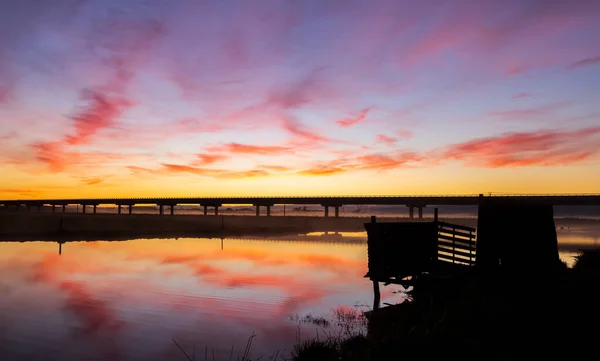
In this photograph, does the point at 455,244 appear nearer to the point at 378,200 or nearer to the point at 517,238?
the point at 517,238

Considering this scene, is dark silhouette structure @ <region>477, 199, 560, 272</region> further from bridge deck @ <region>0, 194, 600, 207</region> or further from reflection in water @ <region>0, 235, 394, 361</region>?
bridge deck @ <region>0, 194, 600, 207</region>

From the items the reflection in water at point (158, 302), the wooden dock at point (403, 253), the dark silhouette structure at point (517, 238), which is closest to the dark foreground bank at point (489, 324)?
the dark silhouette structure at point (517, 238)

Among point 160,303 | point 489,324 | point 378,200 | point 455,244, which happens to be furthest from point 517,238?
point 378,200

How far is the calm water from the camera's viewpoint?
1454cm

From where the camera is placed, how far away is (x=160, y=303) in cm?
2139

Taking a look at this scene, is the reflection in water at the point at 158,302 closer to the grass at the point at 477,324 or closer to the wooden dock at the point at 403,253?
the grass at the point at 477,324

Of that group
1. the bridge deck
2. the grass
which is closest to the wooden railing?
the grass

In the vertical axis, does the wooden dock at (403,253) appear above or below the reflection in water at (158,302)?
above

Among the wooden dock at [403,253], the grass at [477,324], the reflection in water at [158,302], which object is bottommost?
the reflection in water at [158,302]

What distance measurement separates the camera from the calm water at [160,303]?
14.5 meters

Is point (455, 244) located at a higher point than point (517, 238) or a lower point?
lower

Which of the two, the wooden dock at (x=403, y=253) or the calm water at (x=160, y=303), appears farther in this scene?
the wooden dock at (x=403, y=253)

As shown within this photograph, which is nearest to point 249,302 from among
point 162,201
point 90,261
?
point 90,261

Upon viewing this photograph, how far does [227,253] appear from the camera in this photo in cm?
4853
